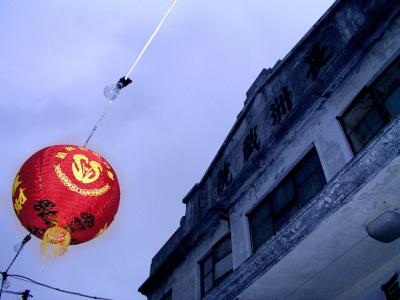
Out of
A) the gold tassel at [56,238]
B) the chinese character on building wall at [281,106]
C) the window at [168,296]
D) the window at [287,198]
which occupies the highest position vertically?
the chinese character on building wall at [281,106]

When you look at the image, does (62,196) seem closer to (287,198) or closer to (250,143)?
(287,198)

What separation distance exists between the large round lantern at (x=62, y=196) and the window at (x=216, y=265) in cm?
444

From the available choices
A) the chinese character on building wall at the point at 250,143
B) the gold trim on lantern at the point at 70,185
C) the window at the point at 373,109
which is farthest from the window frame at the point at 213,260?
the gold trim on lantern at the point at 70,185

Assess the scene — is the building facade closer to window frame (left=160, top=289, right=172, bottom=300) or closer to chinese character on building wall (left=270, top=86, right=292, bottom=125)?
chinese character on building wall (left=270, top=86, right=292, bottom=125)

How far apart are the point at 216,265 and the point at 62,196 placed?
19.0 feet

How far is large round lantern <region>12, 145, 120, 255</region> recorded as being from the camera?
642 centimetres

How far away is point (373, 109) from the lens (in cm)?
705

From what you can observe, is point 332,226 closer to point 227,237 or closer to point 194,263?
point 227,237

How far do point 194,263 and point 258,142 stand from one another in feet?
14.7

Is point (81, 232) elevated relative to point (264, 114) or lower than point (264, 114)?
lower

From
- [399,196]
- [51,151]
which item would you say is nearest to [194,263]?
[51,151]

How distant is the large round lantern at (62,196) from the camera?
6422 millimetres

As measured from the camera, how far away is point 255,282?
24.7 ft

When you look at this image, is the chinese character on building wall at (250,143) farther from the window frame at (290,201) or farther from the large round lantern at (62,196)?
the large round lantern at (62,196)
